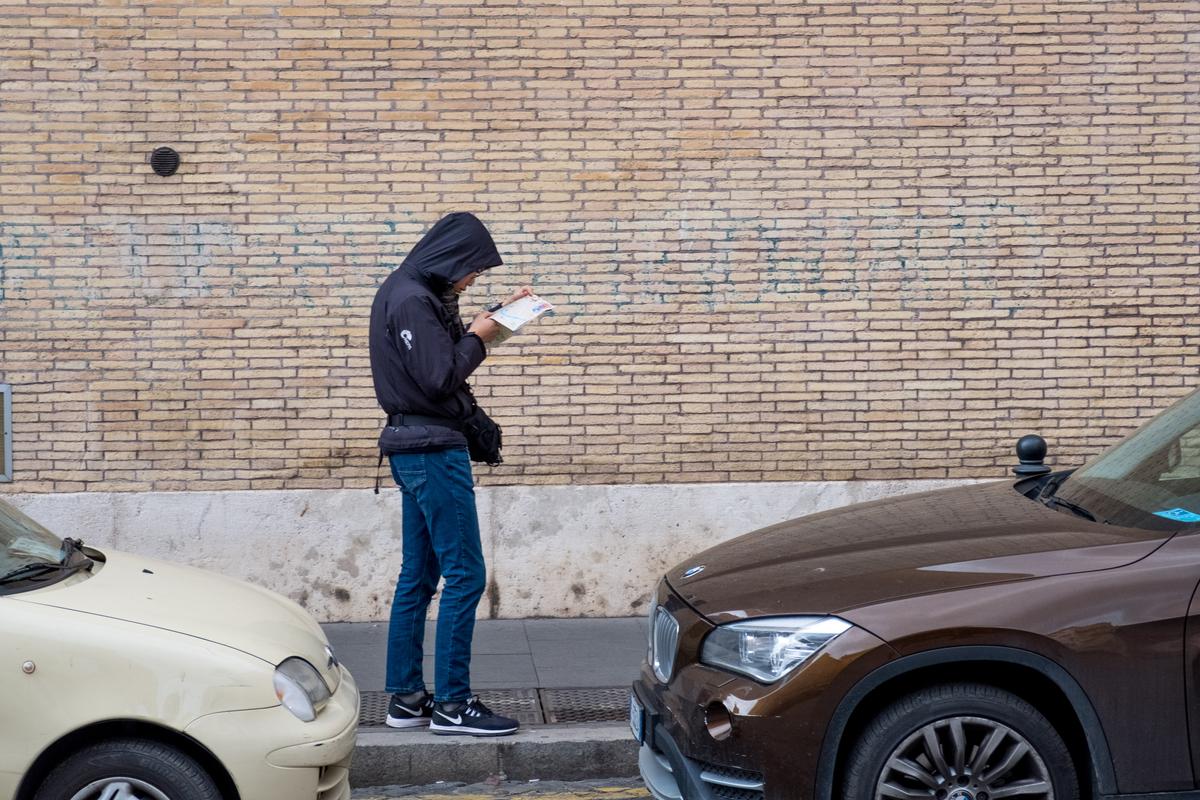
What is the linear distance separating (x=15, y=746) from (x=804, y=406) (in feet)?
17.2

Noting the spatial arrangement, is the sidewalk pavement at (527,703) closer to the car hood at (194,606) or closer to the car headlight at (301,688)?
the car hood at (194,606)

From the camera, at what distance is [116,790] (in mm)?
3762

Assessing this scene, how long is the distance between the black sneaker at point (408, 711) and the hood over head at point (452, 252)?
170 cm

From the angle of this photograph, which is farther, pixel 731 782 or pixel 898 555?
pixel 898 555

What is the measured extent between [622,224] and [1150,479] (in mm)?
4004

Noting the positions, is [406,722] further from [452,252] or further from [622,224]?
[622,224]

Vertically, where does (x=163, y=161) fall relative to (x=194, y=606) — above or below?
above

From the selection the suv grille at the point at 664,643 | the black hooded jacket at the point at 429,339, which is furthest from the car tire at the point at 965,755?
the black hooded jacket at the point at 429,339

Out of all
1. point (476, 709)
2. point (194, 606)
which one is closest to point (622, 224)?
point (476, 709)

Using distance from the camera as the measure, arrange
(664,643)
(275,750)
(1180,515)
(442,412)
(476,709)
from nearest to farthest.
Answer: (275,750), (1180,515), (664,643), (442,412), (476,709)

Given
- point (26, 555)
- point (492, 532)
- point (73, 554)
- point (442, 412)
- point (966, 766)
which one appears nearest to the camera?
point (966, 766)

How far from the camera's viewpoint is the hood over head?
17.7 feet

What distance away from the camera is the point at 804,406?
8.01 m

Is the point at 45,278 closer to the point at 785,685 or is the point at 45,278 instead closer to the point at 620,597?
the point at 620,597
